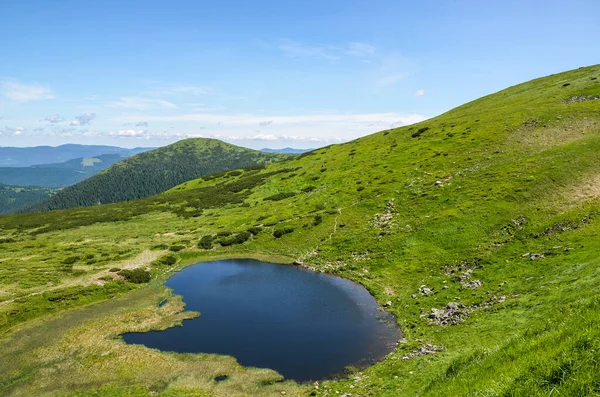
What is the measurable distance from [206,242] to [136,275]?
64.0ft

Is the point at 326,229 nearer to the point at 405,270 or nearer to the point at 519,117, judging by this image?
the point at 405,270

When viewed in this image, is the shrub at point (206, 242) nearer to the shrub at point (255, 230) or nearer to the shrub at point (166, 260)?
the shrub at point (166, 260)

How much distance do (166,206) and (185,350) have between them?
9569 centimetres

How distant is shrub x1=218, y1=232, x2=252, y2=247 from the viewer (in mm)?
72269

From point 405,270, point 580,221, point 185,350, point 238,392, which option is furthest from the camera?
point 405,270

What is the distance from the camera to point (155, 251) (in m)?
69.1

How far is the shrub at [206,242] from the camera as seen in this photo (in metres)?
71.5

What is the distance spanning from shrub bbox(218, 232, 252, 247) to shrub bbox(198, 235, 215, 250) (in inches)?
96.2

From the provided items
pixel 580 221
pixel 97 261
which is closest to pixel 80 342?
pixel 97 261

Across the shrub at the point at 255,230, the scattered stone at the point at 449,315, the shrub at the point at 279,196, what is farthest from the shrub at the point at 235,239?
the scattered stone at the point at 449,315

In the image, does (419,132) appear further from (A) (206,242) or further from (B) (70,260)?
(B) (70,260)

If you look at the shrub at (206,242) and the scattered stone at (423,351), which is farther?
the shrub at (206,242)

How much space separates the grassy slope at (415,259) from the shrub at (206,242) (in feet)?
5.60

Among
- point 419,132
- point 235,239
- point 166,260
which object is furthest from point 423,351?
point 419,132
